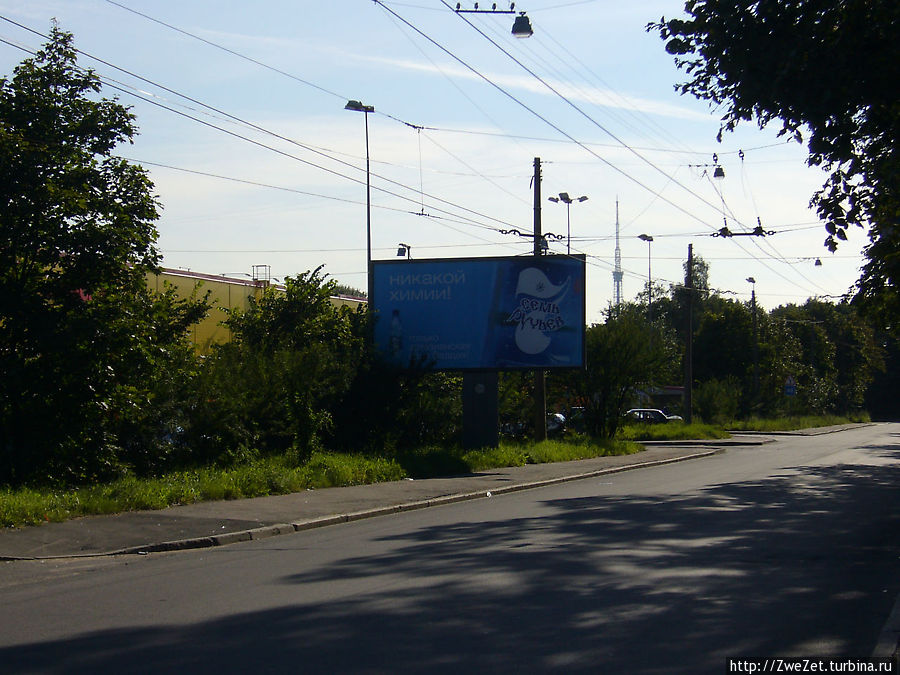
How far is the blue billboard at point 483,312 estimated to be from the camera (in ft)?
88.6

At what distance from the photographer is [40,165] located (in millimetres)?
15102

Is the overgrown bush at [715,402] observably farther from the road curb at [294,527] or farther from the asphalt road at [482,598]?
the asphalt road at [482,598]

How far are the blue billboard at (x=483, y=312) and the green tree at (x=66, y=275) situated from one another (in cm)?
1169

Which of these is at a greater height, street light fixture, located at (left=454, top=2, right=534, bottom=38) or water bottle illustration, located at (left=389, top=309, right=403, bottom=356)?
street light fixture, located at (left=454, top=2, right=534, bottom=38)

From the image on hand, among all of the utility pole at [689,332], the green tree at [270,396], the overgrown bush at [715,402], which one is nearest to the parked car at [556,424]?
the utility pole at [689,332]

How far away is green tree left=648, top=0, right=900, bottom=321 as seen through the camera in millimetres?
12008

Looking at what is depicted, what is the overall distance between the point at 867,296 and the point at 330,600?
1666cm

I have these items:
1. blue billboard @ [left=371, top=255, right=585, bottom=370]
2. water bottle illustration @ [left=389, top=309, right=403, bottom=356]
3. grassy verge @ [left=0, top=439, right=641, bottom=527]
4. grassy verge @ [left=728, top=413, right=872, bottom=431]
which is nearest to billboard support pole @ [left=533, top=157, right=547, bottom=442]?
blue billboard @ [left=371, top=255, right=585, bottom=370]

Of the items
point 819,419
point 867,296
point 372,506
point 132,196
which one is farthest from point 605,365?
point 819,419

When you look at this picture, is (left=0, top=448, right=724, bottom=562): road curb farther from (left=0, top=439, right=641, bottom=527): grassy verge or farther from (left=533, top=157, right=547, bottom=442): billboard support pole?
(left=533, top=157, right=547, bottom=442): billboard support pole

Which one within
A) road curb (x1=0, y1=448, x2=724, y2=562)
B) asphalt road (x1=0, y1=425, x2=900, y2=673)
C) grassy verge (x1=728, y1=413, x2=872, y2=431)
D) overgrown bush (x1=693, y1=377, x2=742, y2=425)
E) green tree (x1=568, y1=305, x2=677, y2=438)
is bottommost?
grassy verge (x1=728, y1=413, x2=872, y2=431)

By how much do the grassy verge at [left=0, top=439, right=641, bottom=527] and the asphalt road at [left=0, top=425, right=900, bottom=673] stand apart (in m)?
2.70

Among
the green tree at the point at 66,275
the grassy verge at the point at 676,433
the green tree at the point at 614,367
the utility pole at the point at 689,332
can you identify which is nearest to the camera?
the green tree at the point at 66,275

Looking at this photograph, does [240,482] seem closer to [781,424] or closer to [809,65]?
[809,65]
